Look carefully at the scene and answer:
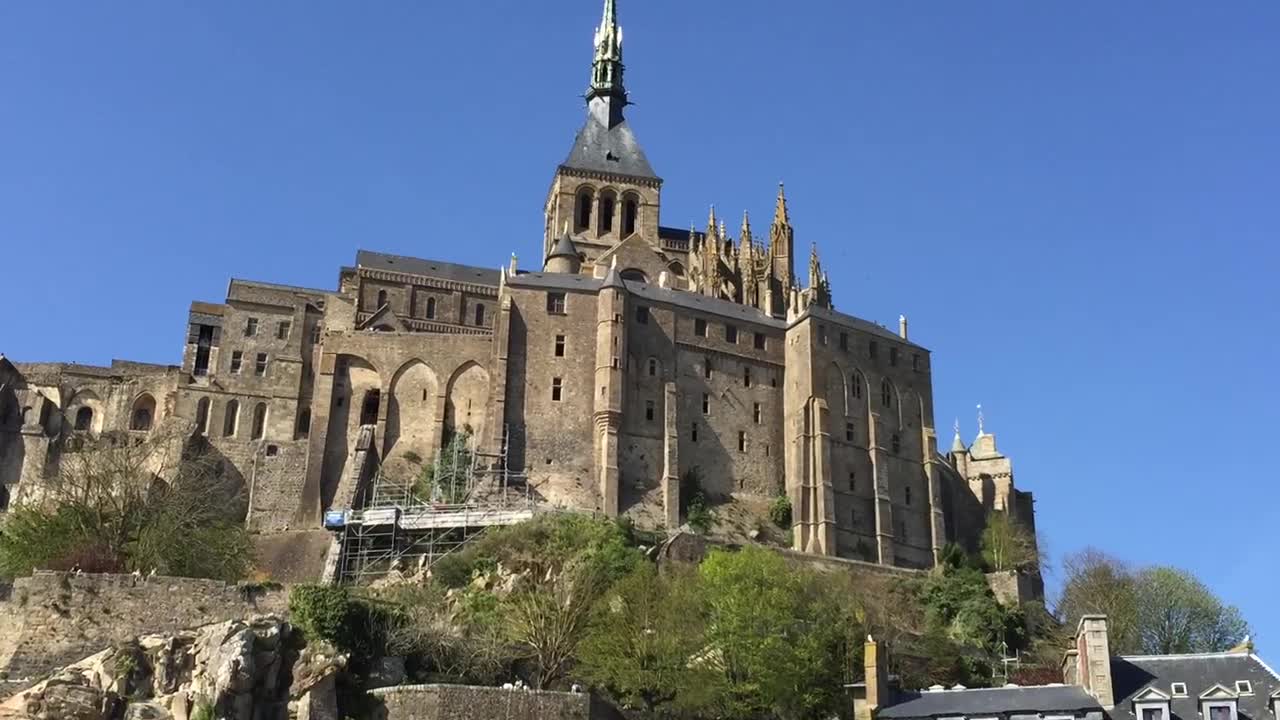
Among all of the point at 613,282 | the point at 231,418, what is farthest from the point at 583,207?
the point at 231,418

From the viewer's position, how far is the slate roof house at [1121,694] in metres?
39.2

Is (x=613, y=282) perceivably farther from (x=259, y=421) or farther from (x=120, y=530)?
(x=120, y=530)

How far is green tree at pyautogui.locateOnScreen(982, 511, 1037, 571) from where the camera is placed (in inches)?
3027

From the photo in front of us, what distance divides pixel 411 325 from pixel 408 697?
4628cm

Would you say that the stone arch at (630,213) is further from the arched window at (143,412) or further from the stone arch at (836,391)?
the arched window at (143,412)

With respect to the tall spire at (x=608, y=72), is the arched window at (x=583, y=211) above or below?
below

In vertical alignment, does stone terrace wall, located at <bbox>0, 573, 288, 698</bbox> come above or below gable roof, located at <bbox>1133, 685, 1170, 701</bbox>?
above

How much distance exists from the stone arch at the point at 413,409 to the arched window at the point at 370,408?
3.22 feet

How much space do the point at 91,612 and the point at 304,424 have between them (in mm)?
31122

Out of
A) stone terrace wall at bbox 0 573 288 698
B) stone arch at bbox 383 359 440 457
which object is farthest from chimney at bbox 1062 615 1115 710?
stone arch at bbox 383 359 440 457

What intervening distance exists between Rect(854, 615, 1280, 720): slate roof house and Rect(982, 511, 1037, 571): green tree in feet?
113

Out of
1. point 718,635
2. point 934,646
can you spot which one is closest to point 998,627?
point 934,646

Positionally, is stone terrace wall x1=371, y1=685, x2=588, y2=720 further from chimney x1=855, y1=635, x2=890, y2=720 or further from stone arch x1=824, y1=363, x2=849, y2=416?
stone arch x1=824, y1=363, x2=849, y2=416

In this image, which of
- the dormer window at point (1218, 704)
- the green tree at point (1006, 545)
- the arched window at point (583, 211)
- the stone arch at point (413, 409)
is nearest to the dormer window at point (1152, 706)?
the dormer window at point (1218, 704)
